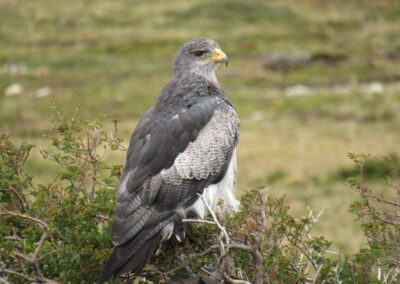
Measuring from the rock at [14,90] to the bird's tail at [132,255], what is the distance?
4562cm

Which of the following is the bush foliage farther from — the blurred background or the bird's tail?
the blurred background

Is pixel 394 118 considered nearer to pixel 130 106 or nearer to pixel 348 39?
pixel 130 106

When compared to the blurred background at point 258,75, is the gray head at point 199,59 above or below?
above

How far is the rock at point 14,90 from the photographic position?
48.6m

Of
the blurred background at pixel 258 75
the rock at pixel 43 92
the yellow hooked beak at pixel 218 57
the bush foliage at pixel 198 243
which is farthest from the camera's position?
the rock at pixel 43 92

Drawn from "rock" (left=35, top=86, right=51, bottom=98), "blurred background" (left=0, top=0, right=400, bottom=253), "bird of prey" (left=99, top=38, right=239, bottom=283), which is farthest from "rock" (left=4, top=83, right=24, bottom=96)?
"bird of prey" (left=99, top=38, right=239, bottom=283)

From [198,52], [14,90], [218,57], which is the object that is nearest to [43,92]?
[14,90]

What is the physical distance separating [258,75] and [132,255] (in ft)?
168

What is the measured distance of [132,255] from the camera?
496 cm

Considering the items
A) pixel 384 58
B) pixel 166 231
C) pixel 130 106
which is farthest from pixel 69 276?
pixel 384 58

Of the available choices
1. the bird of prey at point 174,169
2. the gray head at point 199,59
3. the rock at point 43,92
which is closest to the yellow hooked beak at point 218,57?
the gray head at point 199,59

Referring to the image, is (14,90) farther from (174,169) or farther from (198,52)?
(174,169)

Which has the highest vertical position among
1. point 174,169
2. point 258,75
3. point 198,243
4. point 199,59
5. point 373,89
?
point 199,59

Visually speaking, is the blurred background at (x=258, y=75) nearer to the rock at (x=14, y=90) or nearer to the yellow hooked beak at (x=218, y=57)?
the rock at (x=14, y=90)
